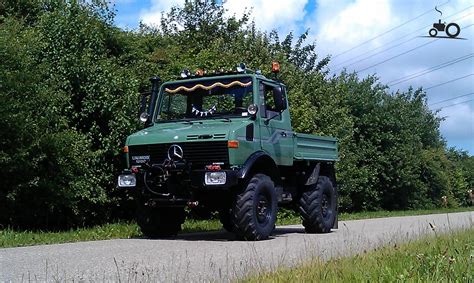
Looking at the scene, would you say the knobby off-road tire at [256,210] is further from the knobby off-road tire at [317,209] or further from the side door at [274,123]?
the knobby off-road tire at [317,209]

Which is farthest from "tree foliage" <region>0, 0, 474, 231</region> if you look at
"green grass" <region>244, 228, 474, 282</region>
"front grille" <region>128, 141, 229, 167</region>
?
"green grass" <region>244, 228, 474, 282</region>

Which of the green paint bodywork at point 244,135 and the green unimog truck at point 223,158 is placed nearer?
the green unimog truck at point 223,158

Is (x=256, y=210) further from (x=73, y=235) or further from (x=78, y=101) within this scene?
(x=78, y=101)

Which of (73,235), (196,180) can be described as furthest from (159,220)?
(196,180)

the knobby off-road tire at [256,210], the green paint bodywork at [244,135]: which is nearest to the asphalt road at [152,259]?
the knobby off-road tire at [256,210]

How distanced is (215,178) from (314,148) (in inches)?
159

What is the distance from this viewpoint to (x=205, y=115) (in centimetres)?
1230

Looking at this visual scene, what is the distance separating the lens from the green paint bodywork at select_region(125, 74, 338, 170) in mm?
11164

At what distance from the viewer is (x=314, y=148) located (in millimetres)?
14180

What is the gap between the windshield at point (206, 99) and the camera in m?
12.2

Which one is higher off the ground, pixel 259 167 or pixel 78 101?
pixel 78 101

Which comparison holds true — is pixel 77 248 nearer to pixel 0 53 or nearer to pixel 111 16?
pixel 0 53

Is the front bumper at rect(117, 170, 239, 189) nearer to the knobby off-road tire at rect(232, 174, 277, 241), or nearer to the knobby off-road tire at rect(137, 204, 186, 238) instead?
the knobby off-road tire at rect(232, 174, 277, 241)

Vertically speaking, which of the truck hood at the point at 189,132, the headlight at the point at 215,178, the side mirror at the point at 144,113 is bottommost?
the headlight at the point at 215,178
